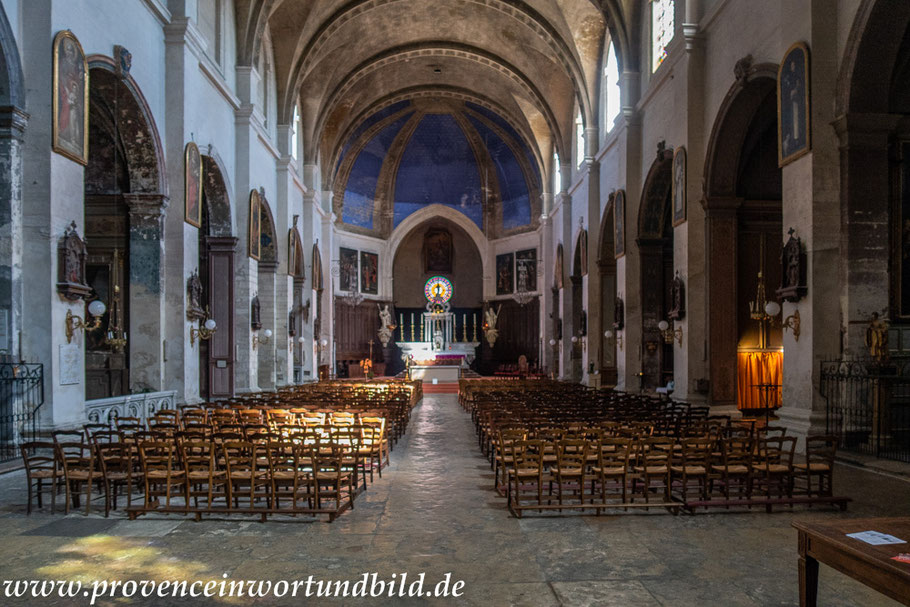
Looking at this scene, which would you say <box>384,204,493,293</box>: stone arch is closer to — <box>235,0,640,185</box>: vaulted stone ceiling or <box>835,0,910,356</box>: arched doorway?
<box>235,0,640,185</box>: vaulted stone ceiling

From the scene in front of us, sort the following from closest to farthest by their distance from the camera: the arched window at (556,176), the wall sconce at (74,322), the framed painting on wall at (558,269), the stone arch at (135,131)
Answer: the wall sconce at (74,322) < the stone arch at (135,131) < the framed painting on wall at (558,269) < the arched window at (556,176)

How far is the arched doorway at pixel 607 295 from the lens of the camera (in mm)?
28062

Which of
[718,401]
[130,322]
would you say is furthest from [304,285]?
[718,401]

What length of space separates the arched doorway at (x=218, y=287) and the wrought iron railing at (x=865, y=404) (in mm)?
16692

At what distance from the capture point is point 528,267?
45.6 meters

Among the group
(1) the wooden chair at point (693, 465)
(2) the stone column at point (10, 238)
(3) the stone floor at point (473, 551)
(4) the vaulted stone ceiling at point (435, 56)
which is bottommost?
(3) the stone floor at point (473, 551)

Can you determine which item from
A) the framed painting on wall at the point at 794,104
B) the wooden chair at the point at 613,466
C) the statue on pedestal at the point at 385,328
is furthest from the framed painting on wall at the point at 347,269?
the wooden chair at the point at 613,466

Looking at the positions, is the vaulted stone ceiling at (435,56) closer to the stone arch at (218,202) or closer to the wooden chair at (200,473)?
the stone arch at (218,202)

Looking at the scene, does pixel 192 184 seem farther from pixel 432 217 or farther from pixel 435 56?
pixel 432 217

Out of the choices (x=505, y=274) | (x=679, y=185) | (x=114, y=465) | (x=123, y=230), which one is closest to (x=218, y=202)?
(x=123, y=230)

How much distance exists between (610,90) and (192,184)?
1680 centimetres

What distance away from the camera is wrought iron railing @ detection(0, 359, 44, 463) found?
35.6ft

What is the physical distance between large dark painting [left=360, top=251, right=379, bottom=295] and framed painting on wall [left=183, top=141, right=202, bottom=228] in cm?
2805

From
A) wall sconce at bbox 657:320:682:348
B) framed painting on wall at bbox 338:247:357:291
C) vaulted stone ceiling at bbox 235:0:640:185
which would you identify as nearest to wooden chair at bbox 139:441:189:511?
wall sconce at bbox 657:320:682:348
